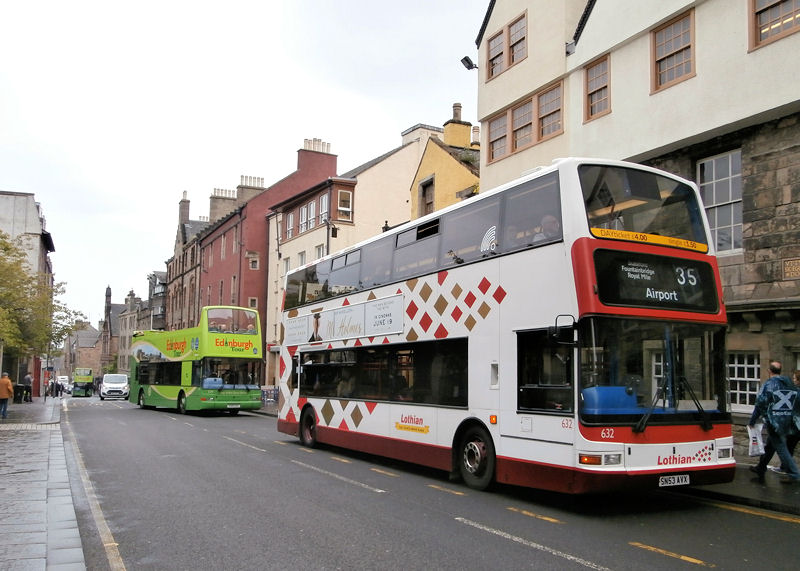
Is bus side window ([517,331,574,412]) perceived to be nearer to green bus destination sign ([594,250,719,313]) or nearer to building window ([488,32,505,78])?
green bus destination sign ([594,250,719,313])

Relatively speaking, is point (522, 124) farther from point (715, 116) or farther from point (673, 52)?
point (715, 116)

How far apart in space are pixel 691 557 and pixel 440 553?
2.30m

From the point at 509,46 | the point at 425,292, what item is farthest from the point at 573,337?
the point at 509,46

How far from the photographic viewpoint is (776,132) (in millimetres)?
12867

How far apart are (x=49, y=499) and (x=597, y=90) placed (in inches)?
579

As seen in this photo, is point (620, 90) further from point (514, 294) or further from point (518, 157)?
point (514, 294)

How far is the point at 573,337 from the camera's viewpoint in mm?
8172

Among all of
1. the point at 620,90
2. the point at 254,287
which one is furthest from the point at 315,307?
the point at 254,287

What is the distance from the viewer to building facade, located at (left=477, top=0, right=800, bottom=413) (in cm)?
1258

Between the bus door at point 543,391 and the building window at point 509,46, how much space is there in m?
13.2

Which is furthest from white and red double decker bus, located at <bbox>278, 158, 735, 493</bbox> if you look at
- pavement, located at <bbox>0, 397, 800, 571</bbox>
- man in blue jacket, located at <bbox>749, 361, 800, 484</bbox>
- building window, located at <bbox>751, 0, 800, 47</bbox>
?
building window, located at <bbox>751, 0, 800, 47</bbox>

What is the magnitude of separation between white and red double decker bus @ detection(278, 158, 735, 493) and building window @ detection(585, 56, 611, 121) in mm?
7573

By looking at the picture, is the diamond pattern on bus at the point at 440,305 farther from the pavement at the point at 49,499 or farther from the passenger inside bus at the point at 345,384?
the pavement at the point at 49,499

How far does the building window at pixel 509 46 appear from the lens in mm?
20031
